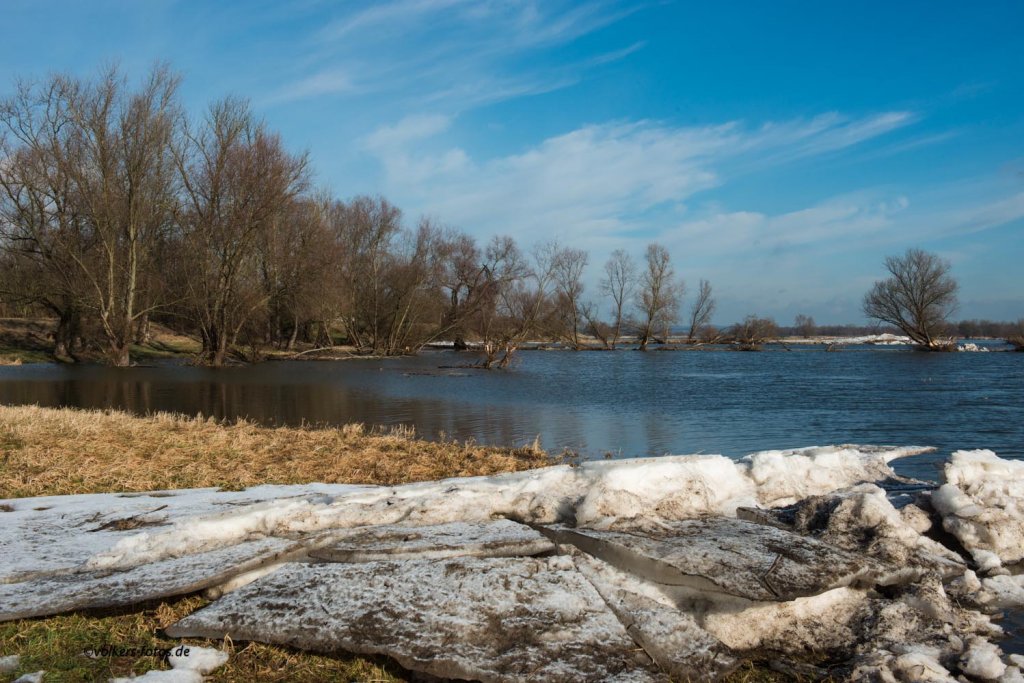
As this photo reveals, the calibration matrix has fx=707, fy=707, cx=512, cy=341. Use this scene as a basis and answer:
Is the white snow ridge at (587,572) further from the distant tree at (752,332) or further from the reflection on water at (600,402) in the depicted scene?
the distant tree at (752,332)

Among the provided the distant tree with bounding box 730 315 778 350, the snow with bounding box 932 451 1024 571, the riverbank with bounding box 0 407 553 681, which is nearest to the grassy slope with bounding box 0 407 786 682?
the riverbank with bounding box 0 407 553 681

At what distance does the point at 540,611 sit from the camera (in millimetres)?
3623

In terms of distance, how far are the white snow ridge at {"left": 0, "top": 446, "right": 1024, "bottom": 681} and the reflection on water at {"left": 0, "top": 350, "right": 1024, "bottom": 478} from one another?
20.4ft

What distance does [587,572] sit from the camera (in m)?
4.02

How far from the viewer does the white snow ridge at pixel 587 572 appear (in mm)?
3424

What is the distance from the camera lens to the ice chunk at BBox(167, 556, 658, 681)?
326cm

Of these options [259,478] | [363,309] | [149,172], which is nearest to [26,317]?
[149,172]

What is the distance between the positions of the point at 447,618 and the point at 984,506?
3983 millimetres

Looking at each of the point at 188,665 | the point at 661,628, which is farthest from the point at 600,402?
the point at 188,665

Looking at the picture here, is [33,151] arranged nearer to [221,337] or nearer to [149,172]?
[149,172]

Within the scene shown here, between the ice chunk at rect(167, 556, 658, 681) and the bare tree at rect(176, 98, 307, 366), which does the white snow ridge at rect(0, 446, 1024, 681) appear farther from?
the bare tree at rect(176, 98, 307, 366)

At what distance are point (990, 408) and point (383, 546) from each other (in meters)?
22.0

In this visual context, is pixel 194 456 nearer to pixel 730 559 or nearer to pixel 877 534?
pixel 730 559

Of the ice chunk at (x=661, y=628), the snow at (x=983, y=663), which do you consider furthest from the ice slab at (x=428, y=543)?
the snow at (x=983, y=663)
